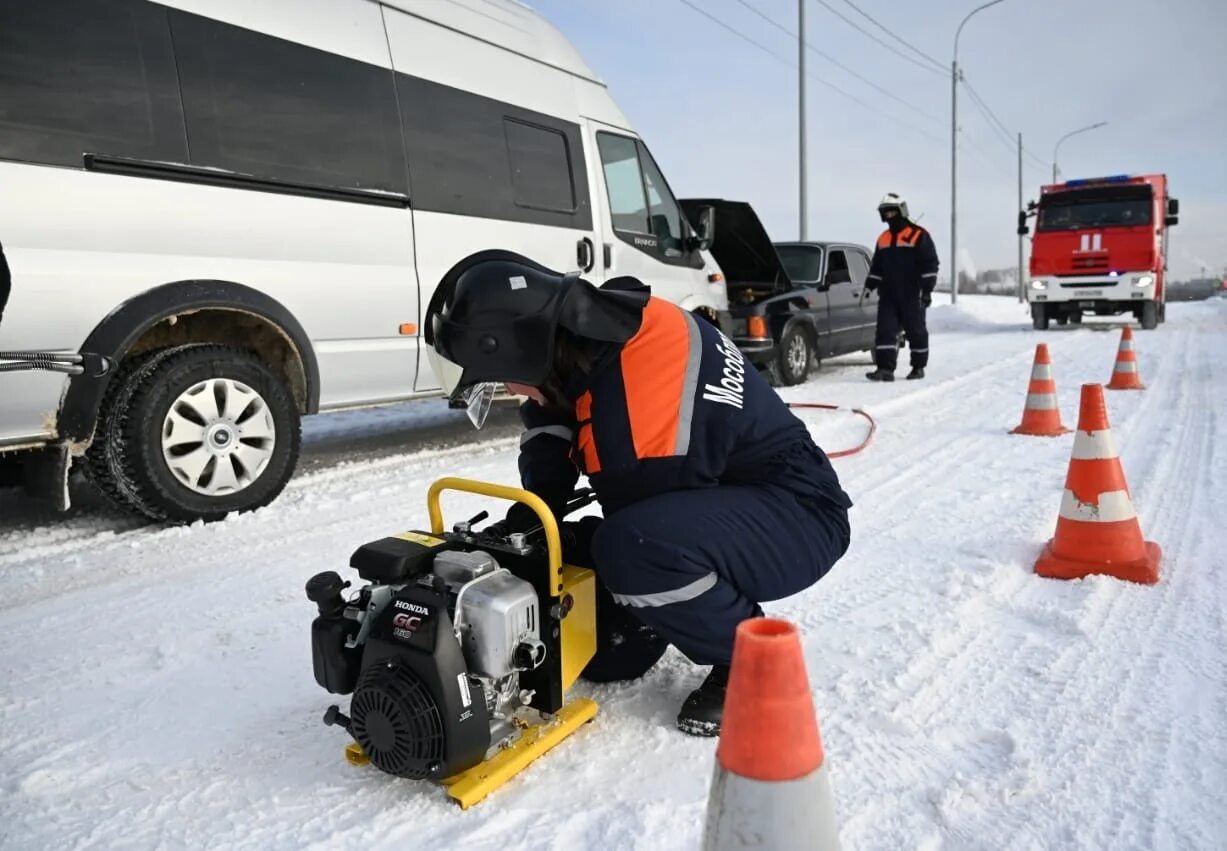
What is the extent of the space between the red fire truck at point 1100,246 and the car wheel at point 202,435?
54.7 feet

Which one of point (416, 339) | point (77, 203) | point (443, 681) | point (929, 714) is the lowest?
point (929, 714)

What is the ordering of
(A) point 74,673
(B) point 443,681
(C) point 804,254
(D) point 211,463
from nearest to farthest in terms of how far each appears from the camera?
(B) point 443,681 < (A) point 74,673 < (D) point 211,463 < (C) point 804,254

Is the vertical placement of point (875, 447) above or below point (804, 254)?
below

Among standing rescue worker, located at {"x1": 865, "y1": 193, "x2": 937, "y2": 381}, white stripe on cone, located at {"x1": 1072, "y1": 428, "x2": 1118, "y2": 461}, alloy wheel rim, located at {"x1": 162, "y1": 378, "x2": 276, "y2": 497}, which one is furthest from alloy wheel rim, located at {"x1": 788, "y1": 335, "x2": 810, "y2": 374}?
alloy wheel rim, located at {"x1": 162, "y1": 378, "x2": 276, "y2": 497}

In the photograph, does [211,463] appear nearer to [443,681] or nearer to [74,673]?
[74,673]

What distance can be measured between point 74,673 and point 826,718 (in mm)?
2121

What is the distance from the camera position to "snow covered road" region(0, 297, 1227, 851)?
178cm

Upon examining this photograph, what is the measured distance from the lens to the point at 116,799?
1.89m

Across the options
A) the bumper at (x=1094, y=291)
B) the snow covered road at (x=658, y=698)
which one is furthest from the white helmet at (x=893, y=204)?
the bumper at (x=1094, y=291)

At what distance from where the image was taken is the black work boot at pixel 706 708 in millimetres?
2127

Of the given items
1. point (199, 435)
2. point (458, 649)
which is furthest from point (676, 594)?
point (199, 435)

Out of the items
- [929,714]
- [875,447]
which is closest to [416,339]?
[875,447]

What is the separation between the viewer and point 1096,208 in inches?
663

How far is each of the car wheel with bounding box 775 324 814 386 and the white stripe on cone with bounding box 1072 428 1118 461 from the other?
5.56 metres
